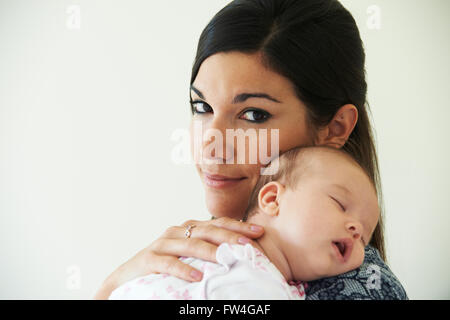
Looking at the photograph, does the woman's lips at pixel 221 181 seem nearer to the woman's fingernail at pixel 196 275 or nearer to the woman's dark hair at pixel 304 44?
the woman's dark hair at pixel 304 44

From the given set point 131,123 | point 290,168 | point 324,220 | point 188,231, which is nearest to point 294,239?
point 324,220

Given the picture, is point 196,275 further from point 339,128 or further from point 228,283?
point 339,128

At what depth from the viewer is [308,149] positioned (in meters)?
1.10

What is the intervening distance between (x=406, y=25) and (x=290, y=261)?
2380 mm

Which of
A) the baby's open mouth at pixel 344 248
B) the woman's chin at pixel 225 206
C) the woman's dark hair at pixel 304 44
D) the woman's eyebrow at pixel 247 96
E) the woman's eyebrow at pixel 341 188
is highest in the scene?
the woman's dark hair at pixel 304 44

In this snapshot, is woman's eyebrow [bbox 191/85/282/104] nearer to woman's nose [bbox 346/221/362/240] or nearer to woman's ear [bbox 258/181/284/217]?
woman's ear [bbox 258/181/284/217]

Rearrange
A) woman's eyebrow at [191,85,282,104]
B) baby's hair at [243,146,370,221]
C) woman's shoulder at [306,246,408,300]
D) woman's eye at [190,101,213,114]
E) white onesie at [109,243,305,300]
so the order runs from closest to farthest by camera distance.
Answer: white onesie at [109,243,305,300] < woman's shoulder at [306,246,408,300] < baby's hair at [243,146,370,221] < woman's eyebrow at [191,85,282,104] < woman's eye at [190,101,213,114]

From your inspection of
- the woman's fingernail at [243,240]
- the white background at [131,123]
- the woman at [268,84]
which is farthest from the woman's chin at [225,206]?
the white background at [131,123]

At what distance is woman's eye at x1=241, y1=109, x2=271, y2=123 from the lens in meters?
1.22

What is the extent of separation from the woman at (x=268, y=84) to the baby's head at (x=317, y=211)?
0.14 m

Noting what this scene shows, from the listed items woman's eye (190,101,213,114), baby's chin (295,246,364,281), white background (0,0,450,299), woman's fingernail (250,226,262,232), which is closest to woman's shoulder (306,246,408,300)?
baby's chin (295,246,364,281)

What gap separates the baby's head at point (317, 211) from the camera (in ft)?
3.12

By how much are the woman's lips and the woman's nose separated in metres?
0.39
